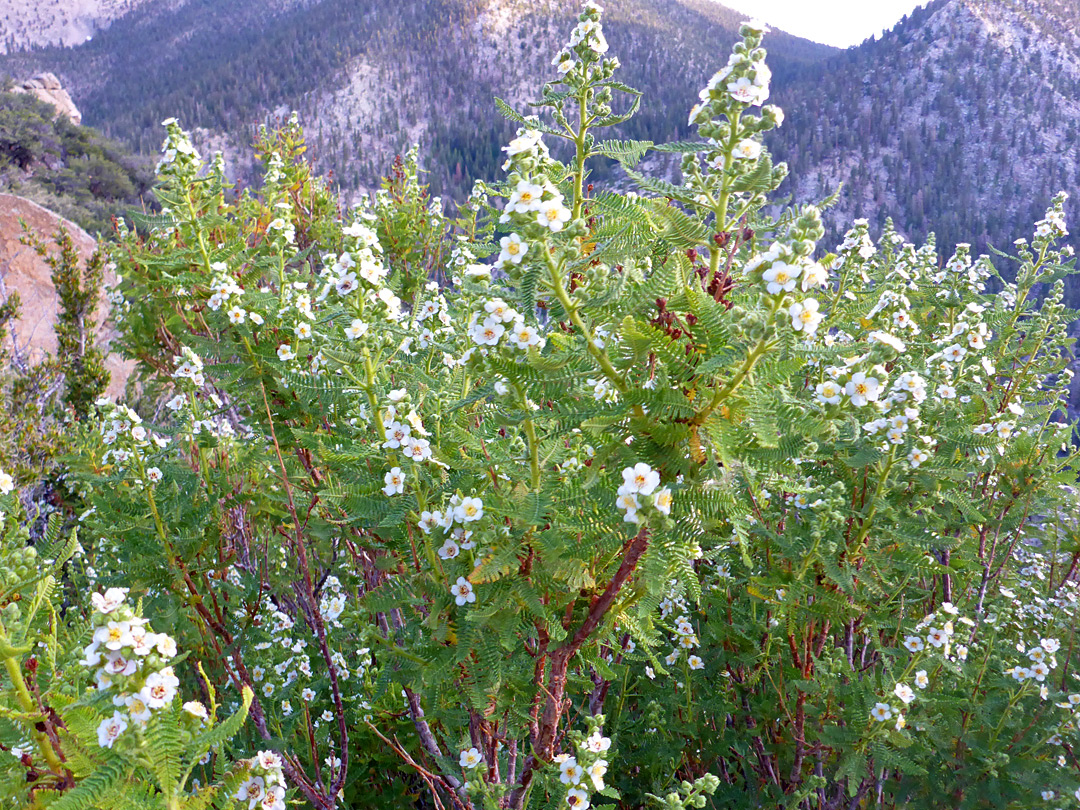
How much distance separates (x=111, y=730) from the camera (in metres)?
1.49

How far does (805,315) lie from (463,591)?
1285mm

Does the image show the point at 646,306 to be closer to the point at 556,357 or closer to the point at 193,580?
the point at 556,357

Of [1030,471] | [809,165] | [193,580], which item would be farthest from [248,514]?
[809,165]

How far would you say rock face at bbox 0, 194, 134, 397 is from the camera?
11.6 metres

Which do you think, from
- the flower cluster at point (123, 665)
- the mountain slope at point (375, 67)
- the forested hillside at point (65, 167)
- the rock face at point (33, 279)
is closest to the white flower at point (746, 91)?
the flower cluster at point (123, 665)

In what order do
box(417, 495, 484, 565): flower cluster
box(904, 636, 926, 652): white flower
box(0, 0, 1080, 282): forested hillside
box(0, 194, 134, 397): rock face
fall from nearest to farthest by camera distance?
box(417, 495, 484, 565): flower cluster, box(904, 636, 926, 652): white flower, box(0, 194, 134, 397): rock face, box(0, 0, 1080, 282): forested hillside

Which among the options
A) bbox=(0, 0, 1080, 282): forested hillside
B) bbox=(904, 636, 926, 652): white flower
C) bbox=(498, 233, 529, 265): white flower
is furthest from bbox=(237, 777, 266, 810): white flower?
bbox=(0, 0, 1080, 282): forested hillside

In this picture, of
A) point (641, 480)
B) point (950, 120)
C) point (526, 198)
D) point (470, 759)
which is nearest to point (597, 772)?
point (470, 759)

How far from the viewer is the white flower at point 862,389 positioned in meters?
1.98

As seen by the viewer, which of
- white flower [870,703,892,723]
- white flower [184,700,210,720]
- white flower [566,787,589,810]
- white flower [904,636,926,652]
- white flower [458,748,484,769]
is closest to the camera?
white flower [184,700,210,720]

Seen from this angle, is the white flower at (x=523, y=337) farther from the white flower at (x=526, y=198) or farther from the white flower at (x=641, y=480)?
the white flower at (x=641, y=480)

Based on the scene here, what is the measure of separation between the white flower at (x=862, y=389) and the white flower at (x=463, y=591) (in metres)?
1.31

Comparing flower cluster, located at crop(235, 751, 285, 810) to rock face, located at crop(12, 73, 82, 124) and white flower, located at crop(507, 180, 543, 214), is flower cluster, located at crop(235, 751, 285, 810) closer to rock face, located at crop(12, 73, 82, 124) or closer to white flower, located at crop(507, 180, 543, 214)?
white flower, located at crop(507, 180, 543, 214)

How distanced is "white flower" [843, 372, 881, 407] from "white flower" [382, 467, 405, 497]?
4.82ft
